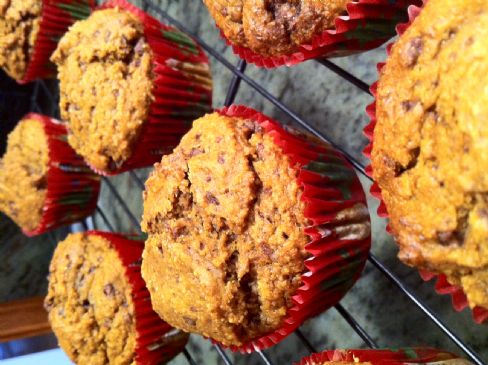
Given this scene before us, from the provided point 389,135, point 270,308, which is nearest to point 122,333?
point 270,308

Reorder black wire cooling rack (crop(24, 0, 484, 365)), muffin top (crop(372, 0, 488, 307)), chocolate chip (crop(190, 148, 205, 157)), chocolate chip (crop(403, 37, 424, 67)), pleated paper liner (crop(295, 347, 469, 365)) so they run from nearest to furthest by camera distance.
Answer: muffin top (crop(372, 0, 488, 307))
chocolate chip (crop(403, 37, 424, 67))
pleated paper liner (crop(295, 347, 469, 365))
chocolate chip (crop(190, 148, 205, 157))
black wire cooling rack (crop(24, 0, 484, 365))

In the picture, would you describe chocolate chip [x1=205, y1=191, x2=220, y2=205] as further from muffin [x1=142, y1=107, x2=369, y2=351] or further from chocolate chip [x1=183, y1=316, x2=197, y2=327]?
chocolate chip [x1=183, y1=316, x2=197, y2=327]

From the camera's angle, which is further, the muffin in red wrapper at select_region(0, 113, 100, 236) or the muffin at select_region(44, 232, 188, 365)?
the muffin in red wrapper at select_region(0, 113, 100, 236)

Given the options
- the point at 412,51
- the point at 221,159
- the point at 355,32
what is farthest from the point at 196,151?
the point at 412,51

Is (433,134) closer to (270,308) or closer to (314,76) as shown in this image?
(270,308)

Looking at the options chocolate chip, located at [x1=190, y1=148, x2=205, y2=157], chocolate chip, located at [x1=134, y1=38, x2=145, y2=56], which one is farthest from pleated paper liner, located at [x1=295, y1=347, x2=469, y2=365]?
chocolate chip, located at [x1=134, y1=38, x2=145, y2=56]
